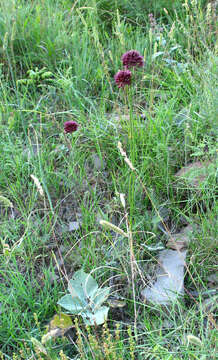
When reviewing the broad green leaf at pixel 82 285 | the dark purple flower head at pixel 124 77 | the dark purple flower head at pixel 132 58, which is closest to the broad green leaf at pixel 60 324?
the broad green leaf at pixel 82 285

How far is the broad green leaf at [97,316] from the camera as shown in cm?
186

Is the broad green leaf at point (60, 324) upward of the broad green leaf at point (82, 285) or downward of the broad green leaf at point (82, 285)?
downward

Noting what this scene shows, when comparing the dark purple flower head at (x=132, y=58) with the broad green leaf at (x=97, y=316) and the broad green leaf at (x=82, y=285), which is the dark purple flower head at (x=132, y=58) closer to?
the broad green leaf at (x=82, y=285)

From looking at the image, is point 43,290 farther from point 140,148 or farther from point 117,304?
point 140,148

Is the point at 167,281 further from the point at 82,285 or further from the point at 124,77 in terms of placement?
the point at 124,77

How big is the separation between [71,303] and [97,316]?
0.43 ft

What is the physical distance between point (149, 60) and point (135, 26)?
0.60 metres

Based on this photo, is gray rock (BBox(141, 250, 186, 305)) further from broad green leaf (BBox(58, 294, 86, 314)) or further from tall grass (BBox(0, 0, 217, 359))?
broad green leaf (BBox(58, 294, 86, 314))

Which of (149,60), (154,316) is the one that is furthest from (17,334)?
(149,60)

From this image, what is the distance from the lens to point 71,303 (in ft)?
6.35

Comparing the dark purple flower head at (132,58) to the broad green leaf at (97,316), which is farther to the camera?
the dark purple flower head at (132,58)

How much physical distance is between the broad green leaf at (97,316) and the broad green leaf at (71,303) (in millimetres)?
37

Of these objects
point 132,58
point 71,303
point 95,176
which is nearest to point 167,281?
point 71,303

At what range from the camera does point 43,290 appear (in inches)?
81.0
